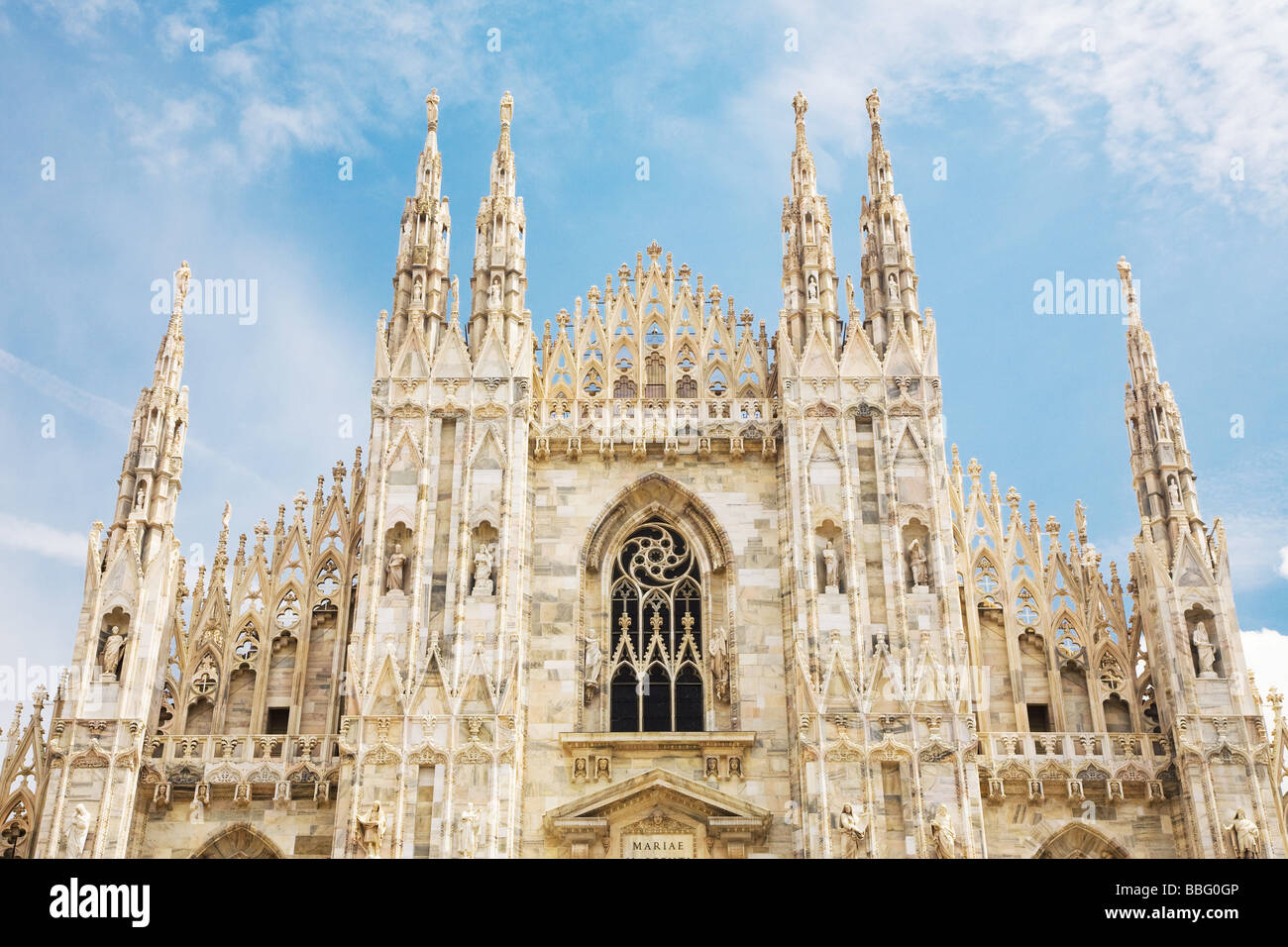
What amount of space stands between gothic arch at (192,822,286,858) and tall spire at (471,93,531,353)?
867 centimetres

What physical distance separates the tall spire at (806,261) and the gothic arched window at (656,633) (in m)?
4.34

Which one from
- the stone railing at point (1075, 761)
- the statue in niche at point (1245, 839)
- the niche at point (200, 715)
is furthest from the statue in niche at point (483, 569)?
the statue in niche at point (1245, 839)

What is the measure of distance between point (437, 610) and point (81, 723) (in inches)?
218

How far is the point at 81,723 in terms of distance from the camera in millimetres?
21453

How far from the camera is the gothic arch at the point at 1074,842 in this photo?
2175cm

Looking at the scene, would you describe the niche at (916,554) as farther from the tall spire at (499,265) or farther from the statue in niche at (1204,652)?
the tall spire at (499,265)

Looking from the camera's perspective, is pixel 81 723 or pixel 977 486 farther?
pixel 977 486

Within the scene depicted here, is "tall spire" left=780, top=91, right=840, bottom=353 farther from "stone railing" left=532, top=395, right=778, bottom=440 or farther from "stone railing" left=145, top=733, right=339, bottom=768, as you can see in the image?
"stone railing" left=145, top=733, right=339, bottom=768

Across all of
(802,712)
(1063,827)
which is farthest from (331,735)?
(1063,827)

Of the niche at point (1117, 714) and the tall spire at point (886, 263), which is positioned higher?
the tall spire at point (886, 263)
